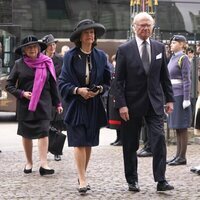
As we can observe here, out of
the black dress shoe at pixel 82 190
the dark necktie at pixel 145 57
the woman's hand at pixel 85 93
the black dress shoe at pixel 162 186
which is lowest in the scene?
the black dress shoe at pixel 82 190

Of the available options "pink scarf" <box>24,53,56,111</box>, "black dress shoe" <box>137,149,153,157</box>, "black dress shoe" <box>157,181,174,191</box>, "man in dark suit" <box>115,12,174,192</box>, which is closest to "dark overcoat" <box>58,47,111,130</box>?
"man in dark suit" <box>115,12,174,192</box>

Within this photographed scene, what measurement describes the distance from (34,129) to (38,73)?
0.72 meters

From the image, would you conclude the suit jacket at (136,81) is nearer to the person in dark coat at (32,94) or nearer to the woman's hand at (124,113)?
the woman's hand at (124,113)

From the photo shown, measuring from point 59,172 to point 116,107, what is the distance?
1.88 metres

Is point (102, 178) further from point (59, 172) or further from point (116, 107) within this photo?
point (116, 107)

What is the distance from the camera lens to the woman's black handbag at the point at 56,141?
9.12 metres

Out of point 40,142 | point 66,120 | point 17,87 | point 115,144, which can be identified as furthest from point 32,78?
point 115,144

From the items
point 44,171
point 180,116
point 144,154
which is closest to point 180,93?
point 180,116

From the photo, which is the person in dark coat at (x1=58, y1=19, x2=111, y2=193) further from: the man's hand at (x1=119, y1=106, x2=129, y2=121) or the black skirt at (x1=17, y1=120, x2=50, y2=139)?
the black skirt at (x1=17, y1=120, x2=50, y2=139)

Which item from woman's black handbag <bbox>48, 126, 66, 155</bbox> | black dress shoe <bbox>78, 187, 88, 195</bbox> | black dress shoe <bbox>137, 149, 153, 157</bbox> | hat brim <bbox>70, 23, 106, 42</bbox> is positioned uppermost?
hat brim <bbox>70, 23, 106, 42</bbox>

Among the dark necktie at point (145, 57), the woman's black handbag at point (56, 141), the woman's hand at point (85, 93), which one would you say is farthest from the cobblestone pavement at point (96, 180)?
the dark necktie at point (145, 57)

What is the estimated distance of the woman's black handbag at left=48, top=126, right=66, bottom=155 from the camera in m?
9.12

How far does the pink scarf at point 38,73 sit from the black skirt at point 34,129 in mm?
238

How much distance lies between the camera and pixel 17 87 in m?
8.30
